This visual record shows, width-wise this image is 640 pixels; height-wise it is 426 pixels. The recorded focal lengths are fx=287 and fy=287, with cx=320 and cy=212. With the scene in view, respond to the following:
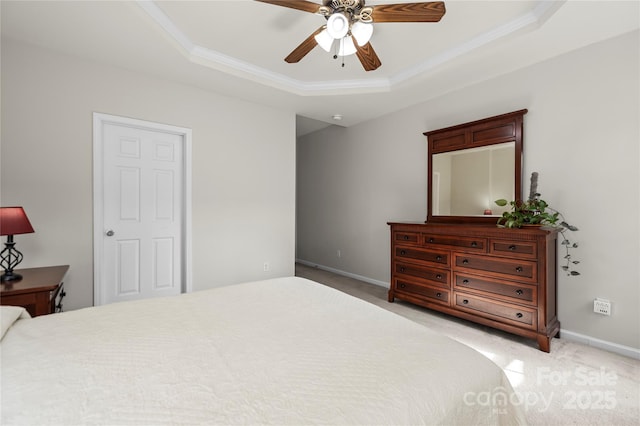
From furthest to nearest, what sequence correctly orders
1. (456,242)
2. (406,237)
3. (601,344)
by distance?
(406,237) < (456,242) < (601,344)

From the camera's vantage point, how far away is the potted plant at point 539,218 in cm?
249

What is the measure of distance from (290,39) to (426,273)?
2.72 m

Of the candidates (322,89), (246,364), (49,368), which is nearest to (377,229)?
(322,89)

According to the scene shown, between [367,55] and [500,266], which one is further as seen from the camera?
[500,266]

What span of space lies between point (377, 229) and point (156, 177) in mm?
3034

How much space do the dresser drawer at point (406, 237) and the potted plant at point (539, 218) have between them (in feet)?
2.72

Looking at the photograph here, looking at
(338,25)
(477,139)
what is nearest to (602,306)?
(477,139)

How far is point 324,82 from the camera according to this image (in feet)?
11.3

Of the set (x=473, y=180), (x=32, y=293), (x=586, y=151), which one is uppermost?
(x=586, y=151)

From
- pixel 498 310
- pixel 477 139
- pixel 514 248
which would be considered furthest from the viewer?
pixel 477 139

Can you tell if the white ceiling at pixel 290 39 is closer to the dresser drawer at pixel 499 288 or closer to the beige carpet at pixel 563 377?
the dresser drawer at pixel 499 288

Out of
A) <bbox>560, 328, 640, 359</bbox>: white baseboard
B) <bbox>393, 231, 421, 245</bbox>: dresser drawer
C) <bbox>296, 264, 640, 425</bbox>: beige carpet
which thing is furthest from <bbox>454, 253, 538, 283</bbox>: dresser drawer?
<bbox>560, 328, 640, 359</bbox>: white baseboard

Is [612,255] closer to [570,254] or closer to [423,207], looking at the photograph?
[570,254]

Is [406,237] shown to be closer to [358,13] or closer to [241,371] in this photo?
[358,13]
